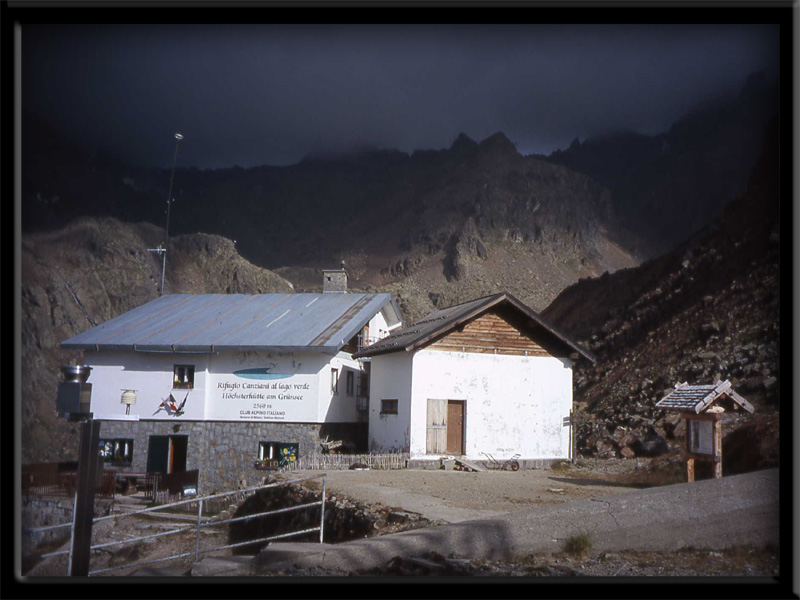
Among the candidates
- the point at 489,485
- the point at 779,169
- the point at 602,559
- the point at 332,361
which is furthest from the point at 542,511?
the point at 332,361

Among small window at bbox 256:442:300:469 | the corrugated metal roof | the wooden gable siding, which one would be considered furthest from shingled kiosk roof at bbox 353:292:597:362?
small window at bbox 256:442:300:469

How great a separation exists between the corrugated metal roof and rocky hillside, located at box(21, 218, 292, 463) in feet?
22.2

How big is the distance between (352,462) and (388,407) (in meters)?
2.43

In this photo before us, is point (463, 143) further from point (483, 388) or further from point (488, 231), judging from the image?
point (483, 388)

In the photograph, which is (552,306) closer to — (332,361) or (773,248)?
(773,248)

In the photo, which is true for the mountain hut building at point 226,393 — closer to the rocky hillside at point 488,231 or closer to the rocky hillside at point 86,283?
the rocky hillside at point 86,283

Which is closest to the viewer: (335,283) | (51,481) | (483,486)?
(483,486)

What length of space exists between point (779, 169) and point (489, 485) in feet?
34.4

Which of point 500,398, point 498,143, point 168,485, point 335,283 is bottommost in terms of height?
point 168,485

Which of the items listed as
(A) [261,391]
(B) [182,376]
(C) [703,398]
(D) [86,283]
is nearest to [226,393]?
(A) [261,391]

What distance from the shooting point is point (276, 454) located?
23.3 metres

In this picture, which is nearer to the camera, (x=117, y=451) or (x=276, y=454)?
(x=276, y=454)

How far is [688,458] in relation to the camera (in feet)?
43.8

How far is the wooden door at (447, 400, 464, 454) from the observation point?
2052cm
